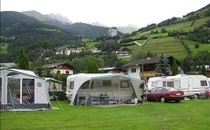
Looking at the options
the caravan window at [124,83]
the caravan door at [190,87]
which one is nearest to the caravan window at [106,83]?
the caravan window at [124,83]

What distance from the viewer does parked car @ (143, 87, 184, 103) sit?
2739cm

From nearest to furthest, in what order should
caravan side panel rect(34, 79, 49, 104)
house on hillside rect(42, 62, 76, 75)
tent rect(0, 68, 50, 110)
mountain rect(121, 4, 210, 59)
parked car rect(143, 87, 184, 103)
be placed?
tent rect(0, 68, 50, 110) → caravan side panel rect(34, 79, 49, 104) → parked car rect(143, 87, 184, 103) → house on hillside rect(42, 62, 76, 75) → mountain rect(121, 4, 210, 59)

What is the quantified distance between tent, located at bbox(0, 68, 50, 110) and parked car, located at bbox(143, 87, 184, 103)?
9761 millimetres

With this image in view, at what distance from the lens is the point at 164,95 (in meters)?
28.1

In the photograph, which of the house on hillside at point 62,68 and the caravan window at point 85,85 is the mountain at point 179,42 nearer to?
the house on hillside at point 62,68

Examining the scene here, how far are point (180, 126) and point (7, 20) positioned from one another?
590ft

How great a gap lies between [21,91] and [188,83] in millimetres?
16715

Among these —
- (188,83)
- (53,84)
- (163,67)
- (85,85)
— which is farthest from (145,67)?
(85,85)

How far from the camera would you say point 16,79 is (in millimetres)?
22078

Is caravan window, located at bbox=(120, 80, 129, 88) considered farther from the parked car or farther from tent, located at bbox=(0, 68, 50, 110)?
tent, located at bbox=(0, 68, 50, 110)

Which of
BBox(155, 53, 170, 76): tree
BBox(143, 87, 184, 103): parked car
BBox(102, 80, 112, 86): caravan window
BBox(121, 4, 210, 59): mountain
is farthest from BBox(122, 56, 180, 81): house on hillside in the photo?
BBox(102, 80, 112, 86): caravan window

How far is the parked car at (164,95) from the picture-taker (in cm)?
2739

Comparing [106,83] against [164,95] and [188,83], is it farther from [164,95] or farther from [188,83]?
[188,83]

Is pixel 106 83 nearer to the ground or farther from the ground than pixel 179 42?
nearer to the ground
